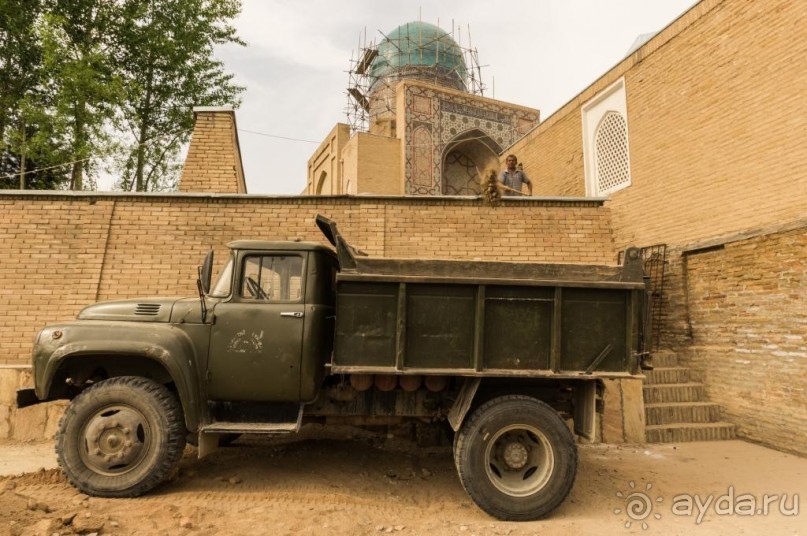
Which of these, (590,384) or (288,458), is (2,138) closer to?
(288,458)

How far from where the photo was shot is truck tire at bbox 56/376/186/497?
386cm

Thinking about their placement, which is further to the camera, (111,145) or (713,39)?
(111,145)

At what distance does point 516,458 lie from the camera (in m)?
3.89

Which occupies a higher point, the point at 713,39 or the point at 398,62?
the point at 398,62

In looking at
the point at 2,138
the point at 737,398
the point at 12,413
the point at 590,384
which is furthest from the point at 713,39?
the point at 2,138

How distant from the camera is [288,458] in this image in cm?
511

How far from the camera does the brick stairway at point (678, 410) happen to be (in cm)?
634

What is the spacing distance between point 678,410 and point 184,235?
24.1 feet

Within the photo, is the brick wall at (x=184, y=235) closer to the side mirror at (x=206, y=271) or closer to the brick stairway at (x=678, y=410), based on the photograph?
the brick stairway at (x=678, y=410)

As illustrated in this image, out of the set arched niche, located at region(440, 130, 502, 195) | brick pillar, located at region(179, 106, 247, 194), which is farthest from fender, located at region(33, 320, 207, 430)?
arched niche, located at region(440, 130, 502, 195)

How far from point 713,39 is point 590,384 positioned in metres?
6.72

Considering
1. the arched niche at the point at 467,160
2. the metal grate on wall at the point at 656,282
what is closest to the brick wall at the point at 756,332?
the metal grate on wall at the point at 656,282

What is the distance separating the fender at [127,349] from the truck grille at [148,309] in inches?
6.3

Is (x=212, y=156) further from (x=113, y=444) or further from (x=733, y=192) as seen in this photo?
(x=733, y=192)
